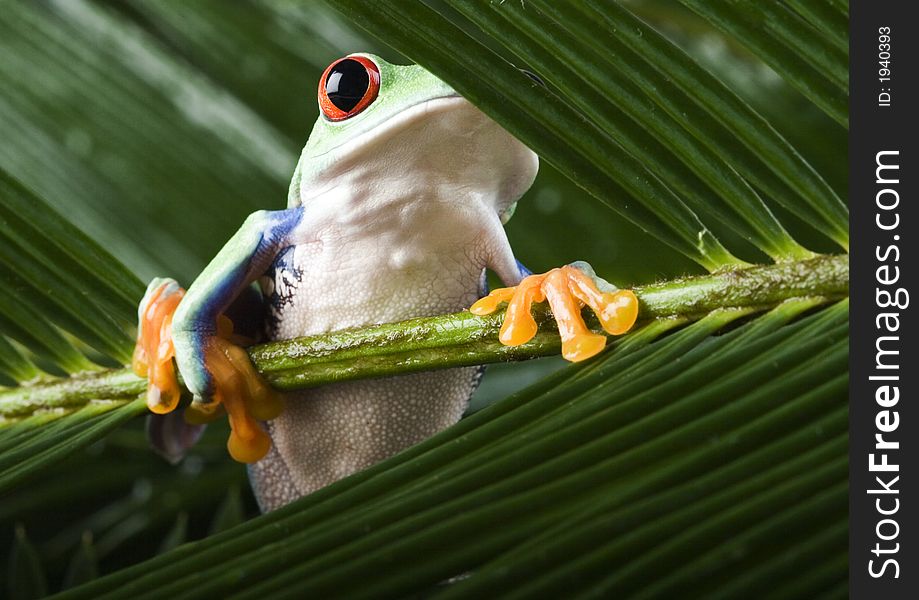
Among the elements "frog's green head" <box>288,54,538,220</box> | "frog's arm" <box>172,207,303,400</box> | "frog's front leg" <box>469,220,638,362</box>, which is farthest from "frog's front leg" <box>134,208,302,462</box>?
"frog's front leg" <box>469,220,638,362</box>

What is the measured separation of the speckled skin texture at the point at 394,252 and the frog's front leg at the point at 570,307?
22 centimetres

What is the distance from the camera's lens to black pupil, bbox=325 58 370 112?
126 cm

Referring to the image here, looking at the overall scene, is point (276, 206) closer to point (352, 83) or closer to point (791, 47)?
point (352, 83)

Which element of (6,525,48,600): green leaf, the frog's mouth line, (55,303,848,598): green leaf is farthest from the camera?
(6,525,48,600): green leaf

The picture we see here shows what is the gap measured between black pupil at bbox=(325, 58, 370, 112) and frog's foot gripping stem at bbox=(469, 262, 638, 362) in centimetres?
33

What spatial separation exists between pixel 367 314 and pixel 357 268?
0.22 feet

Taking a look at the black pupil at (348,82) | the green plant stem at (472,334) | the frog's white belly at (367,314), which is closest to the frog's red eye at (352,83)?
the black pupil at (348,82)

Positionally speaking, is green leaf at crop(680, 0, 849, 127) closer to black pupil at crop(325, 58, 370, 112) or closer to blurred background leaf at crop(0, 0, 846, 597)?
blurred background leaf at crop(0, 0, 846, 597)

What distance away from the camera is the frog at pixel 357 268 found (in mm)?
1254

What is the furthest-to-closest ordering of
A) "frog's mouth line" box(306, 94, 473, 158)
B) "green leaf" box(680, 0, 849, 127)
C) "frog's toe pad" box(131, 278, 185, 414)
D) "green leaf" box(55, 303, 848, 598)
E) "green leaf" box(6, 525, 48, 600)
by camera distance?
"green leaf" box(6, 525, 48, 600) < "frog's toe pad" box(131, 278, 185, 414) < "frog's mouth line" box(306, 94, 473, 158) < "green leaf" box(680, 0, 849, 127) < "green leaf" box(55, 303, 848, 598)

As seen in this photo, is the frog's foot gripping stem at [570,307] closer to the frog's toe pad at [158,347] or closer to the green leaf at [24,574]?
the frog's toe pad at [158,347]

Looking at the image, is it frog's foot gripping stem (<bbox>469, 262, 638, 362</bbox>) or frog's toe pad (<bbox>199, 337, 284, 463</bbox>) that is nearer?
frog's foot gripping stem (<bbox>469, 262, 638, 362</bbox>)

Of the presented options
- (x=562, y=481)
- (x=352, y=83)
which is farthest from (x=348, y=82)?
(x=562, y=481)

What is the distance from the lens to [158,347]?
4.34 feet
